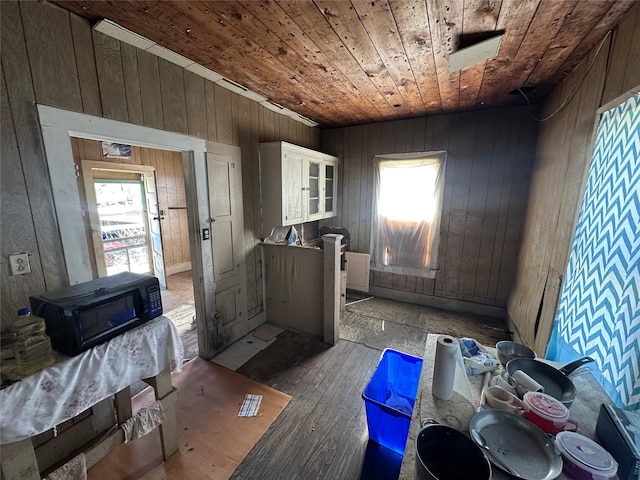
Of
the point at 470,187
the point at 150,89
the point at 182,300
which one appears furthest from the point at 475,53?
the point at 182,300

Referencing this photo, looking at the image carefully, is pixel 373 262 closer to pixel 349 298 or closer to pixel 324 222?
pixel 349 298

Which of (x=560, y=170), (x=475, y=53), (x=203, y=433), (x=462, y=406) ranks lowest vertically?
(x=203, y=433)

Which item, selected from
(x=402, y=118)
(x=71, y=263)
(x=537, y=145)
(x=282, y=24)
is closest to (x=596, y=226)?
(x=537, y=145)

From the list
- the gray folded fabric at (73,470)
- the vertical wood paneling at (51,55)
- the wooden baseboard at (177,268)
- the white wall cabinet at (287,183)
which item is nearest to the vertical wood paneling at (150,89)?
the vertical wood paneling at (51,55)

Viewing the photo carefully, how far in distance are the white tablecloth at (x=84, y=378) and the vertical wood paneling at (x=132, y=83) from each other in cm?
135

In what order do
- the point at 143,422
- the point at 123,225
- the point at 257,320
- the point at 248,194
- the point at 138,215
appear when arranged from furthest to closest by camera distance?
the point at 138,215 < the point at 123,225 < the point at 257,320 < the point at 248,194 < the point at 143,422

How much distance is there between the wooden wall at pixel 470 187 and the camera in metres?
2.99

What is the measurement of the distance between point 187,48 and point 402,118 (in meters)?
2.61

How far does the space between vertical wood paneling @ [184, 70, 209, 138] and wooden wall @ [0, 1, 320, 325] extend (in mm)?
99

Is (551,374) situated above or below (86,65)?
below

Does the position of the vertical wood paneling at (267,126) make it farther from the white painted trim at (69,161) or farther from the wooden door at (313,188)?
the white painted trim at (69,161)

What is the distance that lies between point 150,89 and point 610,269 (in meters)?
2.92

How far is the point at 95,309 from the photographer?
1.21 meters

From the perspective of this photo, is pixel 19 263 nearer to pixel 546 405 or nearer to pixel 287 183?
pixel 287 183
